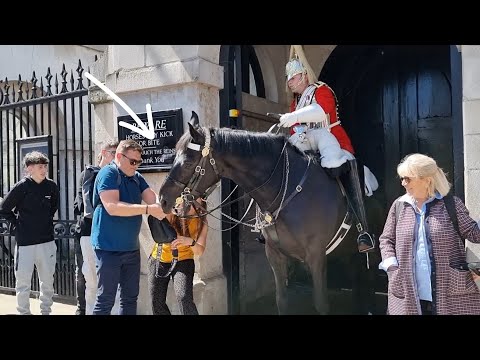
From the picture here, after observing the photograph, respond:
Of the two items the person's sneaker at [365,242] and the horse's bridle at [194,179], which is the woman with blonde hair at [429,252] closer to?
the person's sneaker at [365,242]

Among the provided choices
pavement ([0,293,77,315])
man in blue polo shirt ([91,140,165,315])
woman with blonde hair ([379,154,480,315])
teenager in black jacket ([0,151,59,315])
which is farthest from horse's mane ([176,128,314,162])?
pavement ([0,293,77,315])

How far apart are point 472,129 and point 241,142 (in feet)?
6.21

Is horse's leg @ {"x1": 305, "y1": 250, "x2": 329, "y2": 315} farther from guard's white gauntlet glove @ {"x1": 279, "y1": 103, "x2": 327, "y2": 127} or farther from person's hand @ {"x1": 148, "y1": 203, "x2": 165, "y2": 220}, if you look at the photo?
person's hand @ {"x1": 148, "y1": 203, "x2": 165, "y2": 220}

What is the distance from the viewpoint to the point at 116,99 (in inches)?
201

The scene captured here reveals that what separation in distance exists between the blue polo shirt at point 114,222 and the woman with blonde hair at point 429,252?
2.03 m

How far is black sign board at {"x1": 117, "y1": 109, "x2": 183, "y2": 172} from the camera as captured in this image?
4.80 meters

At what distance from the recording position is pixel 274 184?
3.63 m

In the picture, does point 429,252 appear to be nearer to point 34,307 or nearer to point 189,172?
point 189,172

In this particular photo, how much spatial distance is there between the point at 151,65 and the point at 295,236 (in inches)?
105

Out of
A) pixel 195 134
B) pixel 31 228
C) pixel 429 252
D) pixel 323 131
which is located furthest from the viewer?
pixel 31 228

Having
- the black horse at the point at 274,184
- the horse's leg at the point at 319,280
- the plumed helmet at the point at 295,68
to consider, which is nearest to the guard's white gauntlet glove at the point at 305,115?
the black horse at the point at 274,184

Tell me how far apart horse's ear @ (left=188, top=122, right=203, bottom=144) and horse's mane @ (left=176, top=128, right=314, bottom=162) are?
5cm

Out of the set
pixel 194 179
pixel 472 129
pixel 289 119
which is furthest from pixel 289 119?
pixel 472 129
